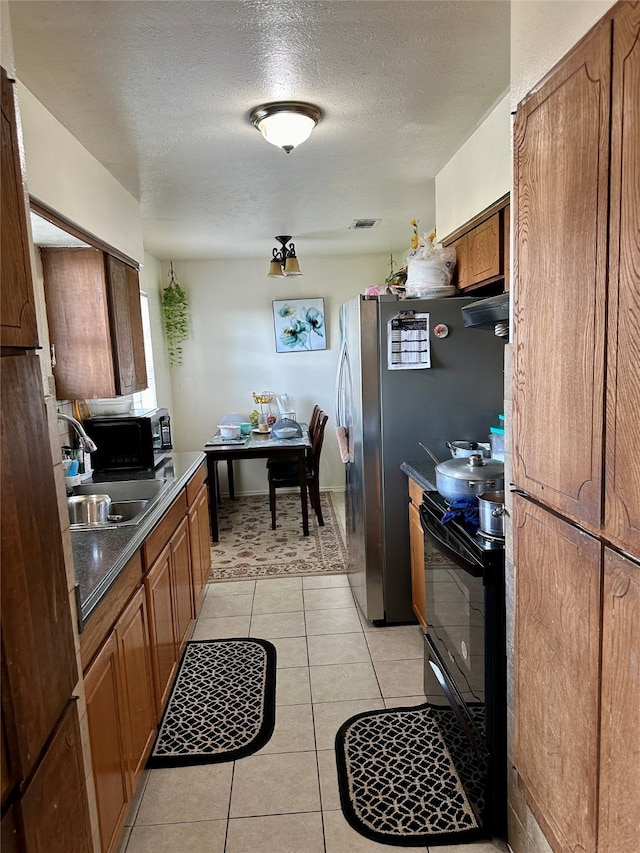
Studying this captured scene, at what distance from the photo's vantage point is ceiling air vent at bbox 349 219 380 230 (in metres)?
4.26

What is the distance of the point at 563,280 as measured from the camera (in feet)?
3.98

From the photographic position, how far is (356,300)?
2.90 meters

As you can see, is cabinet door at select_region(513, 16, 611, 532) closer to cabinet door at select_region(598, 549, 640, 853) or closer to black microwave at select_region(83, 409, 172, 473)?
cabinet door at select_region(598, 549, 640, 853)

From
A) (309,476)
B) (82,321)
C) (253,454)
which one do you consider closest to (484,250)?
(82,321)

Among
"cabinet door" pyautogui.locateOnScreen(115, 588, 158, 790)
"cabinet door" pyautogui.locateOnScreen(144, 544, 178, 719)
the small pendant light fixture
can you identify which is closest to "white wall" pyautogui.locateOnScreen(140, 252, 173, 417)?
the small pendant light fixture

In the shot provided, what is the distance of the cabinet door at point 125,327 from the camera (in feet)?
9.28

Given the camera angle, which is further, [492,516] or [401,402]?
[401,402]

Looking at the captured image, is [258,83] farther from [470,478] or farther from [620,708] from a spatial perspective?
[620,708]

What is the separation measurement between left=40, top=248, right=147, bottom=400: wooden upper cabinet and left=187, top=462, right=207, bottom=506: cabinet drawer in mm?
671

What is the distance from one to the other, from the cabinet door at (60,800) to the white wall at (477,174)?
221 centimetres

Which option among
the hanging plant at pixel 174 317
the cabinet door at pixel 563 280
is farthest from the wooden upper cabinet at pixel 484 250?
the hanging plant at pixel 174 317

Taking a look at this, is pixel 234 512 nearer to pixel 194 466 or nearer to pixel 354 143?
pixel 194 466

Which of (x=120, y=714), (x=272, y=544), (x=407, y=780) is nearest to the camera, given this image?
(x=120, y=714)

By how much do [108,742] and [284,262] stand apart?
387cm
